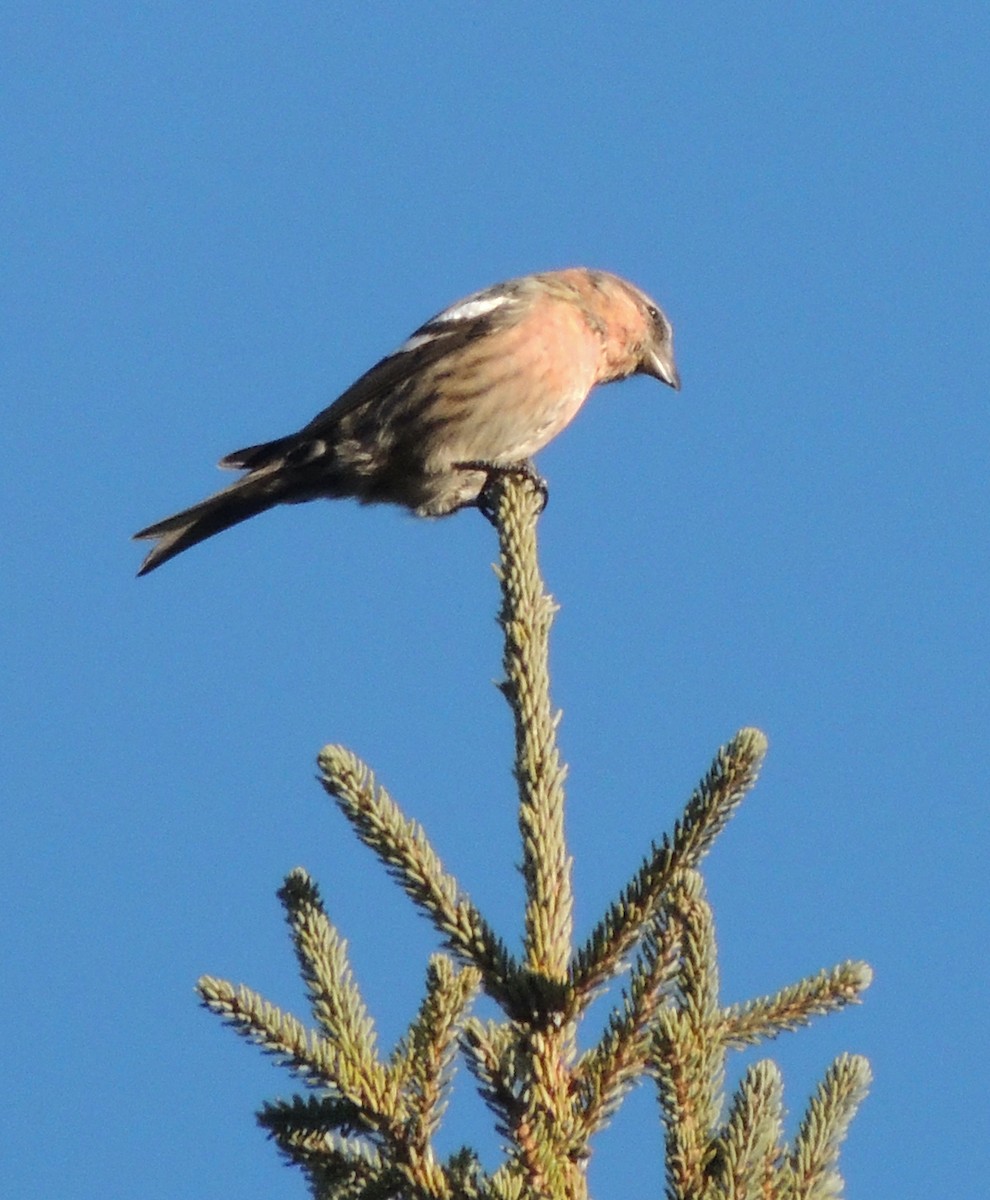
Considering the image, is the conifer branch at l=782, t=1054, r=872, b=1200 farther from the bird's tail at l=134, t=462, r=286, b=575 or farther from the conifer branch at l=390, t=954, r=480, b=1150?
the bird's tail at l=134, t=462, r=286, b=575

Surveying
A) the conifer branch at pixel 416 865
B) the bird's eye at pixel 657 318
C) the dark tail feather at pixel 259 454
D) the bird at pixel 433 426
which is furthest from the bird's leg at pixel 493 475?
the conifer branch at pixel 416 865

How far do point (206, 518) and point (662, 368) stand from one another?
2640 mm

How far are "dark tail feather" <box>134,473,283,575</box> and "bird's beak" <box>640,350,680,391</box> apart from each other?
2.20 metres

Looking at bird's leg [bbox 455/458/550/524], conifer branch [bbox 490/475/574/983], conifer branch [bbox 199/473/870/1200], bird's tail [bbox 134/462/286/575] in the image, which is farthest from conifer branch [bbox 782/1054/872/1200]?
bird's tail [bbox 134/462/286/575]

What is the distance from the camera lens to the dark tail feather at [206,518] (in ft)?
19.9

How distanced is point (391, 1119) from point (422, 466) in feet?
14.3

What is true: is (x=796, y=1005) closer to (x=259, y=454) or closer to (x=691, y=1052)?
(x=691, y=1052)

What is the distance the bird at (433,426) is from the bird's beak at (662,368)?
2.88 ft

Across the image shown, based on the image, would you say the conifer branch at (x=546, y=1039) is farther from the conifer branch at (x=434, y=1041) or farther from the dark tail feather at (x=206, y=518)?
the dark tail feather at (x=206, y=518)

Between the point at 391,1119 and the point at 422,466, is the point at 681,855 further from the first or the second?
the point at 422,466

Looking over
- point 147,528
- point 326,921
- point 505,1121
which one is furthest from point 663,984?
point 147,528

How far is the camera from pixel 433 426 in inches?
255

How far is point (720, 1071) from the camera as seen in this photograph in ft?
7.44

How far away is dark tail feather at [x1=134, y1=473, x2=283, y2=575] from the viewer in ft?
19.9
